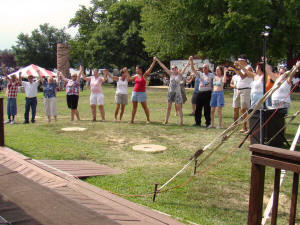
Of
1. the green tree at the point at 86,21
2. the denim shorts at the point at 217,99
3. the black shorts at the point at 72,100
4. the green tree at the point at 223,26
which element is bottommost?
the black shorts at the point at 72,100

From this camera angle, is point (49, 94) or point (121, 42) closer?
point (49, 94)

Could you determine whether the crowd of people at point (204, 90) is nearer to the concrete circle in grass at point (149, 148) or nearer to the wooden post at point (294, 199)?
the concrete circle in grass at point (149, 148)

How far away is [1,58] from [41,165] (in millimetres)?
82889

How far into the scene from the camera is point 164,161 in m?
6.48

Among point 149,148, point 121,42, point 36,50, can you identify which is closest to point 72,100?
point 149,148

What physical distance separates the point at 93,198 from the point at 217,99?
603 centimetres

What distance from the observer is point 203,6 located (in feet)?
81.0

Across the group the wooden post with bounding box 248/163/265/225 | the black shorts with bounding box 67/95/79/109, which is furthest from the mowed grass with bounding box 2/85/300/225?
the wooden post with bounding box 248/163/265/225

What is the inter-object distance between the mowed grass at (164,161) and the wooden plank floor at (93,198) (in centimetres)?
35

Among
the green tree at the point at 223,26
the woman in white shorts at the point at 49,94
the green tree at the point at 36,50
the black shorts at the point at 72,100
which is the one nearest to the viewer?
the black shorts at the point at 72,100

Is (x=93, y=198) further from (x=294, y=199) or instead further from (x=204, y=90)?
(x=204, y=90)

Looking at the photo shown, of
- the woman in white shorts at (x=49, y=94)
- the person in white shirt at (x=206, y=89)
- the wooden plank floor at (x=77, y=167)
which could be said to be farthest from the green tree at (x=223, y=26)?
the wooden plank floor at (x=77, y=167)

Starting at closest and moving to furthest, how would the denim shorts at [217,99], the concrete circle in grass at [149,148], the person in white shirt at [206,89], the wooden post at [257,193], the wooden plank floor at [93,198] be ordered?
the wooden post at [257,193]
the wooden plank floor at [93,198]
the concrete circle in grass at [149,148]
the denim shorts at [217,99]
the person in white shirt at [206,89]

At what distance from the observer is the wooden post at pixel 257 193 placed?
Result: 243 cm
